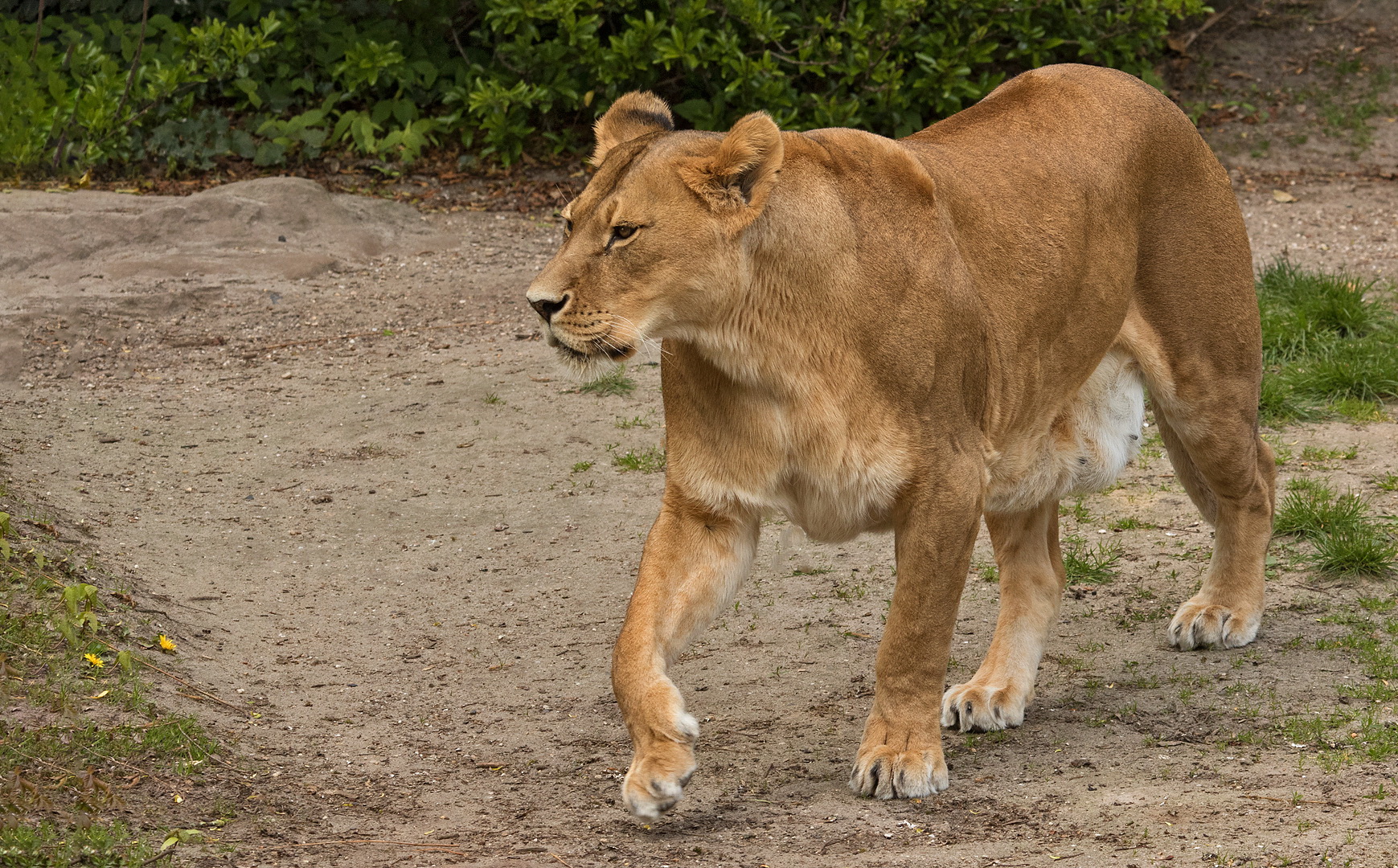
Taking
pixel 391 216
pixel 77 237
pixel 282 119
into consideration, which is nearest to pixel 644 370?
pixel 391 216

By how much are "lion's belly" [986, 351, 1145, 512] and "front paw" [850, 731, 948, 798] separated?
79cm

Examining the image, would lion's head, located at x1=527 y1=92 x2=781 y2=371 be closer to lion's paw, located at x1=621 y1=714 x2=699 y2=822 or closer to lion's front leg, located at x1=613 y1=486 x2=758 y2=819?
lion's front leg, located at x1=613 y1=486 x2=758 y2=819

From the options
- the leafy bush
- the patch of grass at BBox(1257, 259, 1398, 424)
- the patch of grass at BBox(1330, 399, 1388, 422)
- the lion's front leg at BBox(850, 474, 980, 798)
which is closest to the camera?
the lion's front leg at BBox(850, 474, 980, 798)

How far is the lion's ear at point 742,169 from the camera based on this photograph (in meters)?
3.62

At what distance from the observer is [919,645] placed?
403 centimetres

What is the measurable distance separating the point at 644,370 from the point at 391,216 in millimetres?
2871

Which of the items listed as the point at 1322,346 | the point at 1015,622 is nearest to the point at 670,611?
the point at 1015,622

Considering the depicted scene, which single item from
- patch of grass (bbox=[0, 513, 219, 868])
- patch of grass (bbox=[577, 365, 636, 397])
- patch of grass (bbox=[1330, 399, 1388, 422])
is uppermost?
patch of grass (bbox=[0, 513, 219, 868])

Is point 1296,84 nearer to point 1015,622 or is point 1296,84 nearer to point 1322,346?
point 1322,346

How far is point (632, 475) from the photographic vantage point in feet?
22.2

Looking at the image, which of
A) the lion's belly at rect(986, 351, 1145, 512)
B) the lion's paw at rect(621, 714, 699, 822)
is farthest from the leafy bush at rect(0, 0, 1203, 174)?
the lion's paw at rect(621, 714, 699, 822)

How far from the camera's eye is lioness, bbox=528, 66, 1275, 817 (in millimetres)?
3689

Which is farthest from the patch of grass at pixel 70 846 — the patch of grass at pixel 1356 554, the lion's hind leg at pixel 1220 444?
the patch of grass at pixel 1356 554

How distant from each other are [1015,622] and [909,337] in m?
1.34
